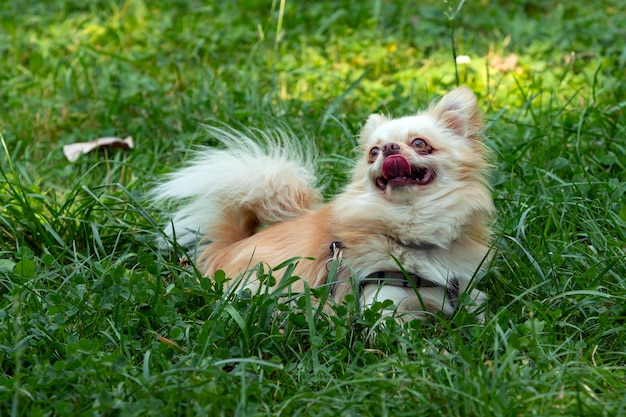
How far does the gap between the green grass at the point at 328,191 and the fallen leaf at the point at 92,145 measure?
61 mm

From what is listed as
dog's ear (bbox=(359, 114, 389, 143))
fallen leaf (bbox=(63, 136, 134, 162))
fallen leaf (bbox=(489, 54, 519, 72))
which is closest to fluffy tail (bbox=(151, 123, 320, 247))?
dog's ear (bbox=(359, 114, 389, 143))

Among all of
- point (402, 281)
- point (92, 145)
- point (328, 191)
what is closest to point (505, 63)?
point (328, 191)

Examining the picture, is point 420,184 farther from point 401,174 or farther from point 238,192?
point 238,192

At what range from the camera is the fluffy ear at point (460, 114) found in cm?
355

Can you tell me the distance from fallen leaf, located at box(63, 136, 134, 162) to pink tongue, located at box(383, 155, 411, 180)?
2.19m

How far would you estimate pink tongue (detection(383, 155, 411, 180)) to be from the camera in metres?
3.21

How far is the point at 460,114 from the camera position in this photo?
3553 millimetres

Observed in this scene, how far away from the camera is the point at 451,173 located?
130 inches

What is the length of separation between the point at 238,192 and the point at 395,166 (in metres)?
0.78

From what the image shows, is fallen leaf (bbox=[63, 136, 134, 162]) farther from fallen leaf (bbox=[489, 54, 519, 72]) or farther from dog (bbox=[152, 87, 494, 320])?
fallen leaf (bbox=[489, 54, 519, 72])

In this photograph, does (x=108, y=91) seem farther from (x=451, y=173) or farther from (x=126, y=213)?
(x=451, y=173)

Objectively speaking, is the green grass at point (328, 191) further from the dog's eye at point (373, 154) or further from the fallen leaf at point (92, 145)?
the dog's eye at point (373, 154)

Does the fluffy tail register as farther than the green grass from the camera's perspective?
Yes

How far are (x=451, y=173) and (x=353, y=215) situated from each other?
44 centimetres
